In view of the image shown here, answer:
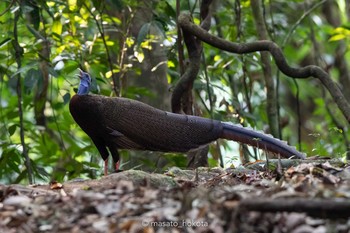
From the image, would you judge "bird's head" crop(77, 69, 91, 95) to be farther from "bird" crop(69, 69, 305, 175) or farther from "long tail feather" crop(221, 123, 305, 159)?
"long tail feather" crop(221, 123, 305, 159)

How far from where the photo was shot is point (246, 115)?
817 centimetres

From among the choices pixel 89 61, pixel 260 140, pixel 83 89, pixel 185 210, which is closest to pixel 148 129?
pixel 83 89

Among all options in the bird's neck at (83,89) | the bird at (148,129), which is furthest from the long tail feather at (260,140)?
the bird's neck at (83,89)

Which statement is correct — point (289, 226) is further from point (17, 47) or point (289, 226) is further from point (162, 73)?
point (162, 73)

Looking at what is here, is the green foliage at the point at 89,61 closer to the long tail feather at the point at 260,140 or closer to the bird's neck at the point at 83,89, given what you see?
the bird's neck at the point at 83,89

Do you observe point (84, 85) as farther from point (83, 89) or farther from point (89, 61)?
point (89, 61)

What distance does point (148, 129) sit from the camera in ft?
20.4

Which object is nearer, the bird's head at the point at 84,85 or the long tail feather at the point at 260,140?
the long tail feather at the point at 260,140

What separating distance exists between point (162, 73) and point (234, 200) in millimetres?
5334

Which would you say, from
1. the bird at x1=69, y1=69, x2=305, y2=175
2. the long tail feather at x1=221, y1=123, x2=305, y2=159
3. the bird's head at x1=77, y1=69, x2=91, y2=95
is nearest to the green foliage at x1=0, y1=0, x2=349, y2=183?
the bird's head at x1=77, y1=69, x2=91, y2=95

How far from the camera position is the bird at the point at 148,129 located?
622cm

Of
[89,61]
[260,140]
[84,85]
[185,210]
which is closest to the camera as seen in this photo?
[185,210]

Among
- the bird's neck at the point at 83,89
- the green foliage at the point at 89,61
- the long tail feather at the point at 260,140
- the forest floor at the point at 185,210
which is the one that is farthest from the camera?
the green foliage at the point at 89,61

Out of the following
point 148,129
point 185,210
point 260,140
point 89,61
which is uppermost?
point 89,61
